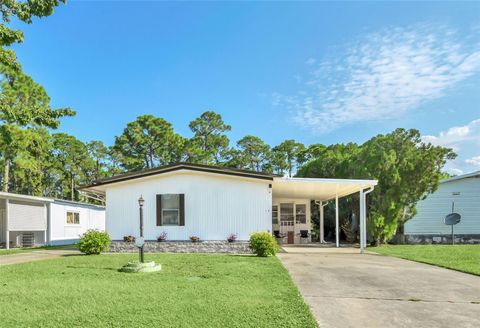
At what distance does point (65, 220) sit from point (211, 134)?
17768mm

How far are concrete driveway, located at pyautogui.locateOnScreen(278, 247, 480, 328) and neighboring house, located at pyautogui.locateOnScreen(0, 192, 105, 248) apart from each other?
→ 546 inches

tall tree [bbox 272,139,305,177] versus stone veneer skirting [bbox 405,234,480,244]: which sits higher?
tall tree [bbox 272,139,305,177]

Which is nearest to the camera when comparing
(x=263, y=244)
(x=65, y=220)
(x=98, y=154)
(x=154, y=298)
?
(x=154, y=298)

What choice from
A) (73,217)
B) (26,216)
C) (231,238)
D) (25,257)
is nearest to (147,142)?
(73,217)

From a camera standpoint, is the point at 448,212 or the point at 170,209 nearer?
the point at 170,209

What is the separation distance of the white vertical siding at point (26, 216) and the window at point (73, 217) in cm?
219

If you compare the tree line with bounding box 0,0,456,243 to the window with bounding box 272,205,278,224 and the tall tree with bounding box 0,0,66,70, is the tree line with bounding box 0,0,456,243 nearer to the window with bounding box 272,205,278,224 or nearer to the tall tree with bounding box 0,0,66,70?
the tall tree with bounding box 0,0,66,70

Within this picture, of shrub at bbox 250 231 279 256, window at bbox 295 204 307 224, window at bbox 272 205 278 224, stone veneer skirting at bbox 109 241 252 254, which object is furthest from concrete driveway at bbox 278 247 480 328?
window at bbox 295 204 307 224

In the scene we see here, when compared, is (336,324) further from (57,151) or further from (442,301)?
(57,151)

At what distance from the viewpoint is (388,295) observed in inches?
242

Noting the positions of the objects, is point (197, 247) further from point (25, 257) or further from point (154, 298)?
point (154, 298)

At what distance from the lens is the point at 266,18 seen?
12453 mm

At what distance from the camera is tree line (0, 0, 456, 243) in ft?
34.1

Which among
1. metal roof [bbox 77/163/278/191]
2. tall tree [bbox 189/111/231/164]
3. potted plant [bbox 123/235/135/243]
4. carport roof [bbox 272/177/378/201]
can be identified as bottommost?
potted plant [bbox 123/235/135/243]
